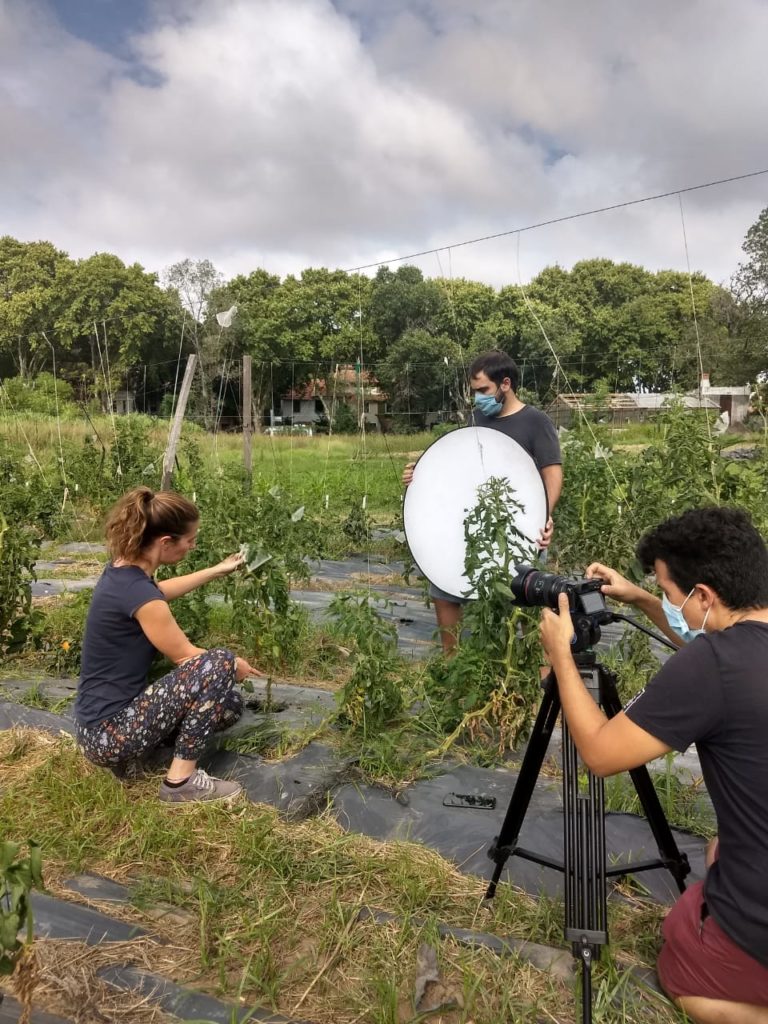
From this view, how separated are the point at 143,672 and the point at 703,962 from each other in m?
1.98

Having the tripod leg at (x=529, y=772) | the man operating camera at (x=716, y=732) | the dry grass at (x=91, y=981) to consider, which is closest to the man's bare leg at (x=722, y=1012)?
the man operating camera at (x=716, y=732)

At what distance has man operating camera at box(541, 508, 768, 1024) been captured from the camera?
154 centimetres

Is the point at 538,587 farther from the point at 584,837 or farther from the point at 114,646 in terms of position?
the point at 114,646

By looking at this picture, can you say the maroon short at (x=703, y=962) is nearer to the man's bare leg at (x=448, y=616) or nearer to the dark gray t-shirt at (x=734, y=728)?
the dark gray t-shirt at (x=734, y=728)

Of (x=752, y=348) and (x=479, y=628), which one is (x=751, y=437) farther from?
(x=752, y=348)

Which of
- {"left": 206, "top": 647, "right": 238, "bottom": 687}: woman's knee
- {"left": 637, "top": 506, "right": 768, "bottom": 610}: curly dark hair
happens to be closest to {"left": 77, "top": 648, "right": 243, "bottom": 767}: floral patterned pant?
{"left": 206, "top": 647, "right": 238, "bottom": 687}: woman's knee

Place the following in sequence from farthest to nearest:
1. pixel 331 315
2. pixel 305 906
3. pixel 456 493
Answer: pixel 331 315 < pixel 456 493 < pixel 305 906

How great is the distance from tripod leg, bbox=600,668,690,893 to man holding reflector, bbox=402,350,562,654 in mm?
1564

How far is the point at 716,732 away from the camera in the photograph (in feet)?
5.16

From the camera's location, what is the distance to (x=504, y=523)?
2.96 metres

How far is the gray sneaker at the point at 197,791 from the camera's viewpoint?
8.61 ft

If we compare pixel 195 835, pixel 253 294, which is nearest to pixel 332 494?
pixel 195 835

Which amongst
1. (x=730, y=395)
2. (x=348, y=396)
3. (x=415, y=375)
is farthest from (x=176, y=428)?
(x=415, y=375)

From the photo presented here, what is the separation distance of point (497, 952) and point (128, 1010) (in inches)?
35.5
